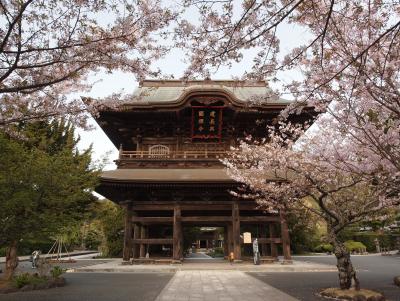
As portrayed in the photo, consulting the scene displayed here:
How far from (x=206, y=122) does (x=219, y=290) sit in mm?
10260

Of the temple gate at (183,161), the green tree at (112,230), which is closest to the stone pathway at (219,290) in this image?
the temple gate at (183,161)

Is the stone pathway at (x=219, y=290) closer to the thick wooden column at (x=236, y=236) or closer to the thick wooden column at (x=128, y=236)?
A: the thick wooden column at (x=236, y=236)

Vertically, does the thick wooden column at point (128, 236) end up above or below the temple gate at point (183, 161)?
below

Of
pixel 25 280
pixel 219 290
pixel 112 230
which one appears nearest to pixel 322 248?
pixel 112 230

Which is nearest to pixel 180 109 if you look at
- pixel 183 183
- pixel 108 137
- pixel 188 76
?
pixel 183 183

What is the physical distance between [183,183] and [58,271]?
6378 mm

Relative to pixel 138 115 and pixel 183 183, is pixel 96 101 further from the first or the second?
pixel 138 115

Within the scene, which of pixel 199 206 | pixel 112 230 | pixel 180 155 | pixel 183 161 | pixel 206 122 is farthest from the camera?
pixel 112 230

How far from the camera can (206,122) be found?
18500 millimetres

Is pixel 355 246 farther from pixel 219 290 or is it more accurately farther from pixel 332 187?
pixel 219 290

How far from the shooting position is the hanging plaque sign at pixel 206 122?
59.1 feet

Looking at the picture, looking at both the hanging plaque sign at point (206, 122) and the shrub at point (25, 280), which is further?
the hanging plaque sign at point (206, 122)

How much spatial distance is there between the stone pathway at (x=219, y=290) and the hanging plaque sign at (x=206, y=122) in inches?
324

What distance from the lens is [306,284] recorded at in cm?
1122
